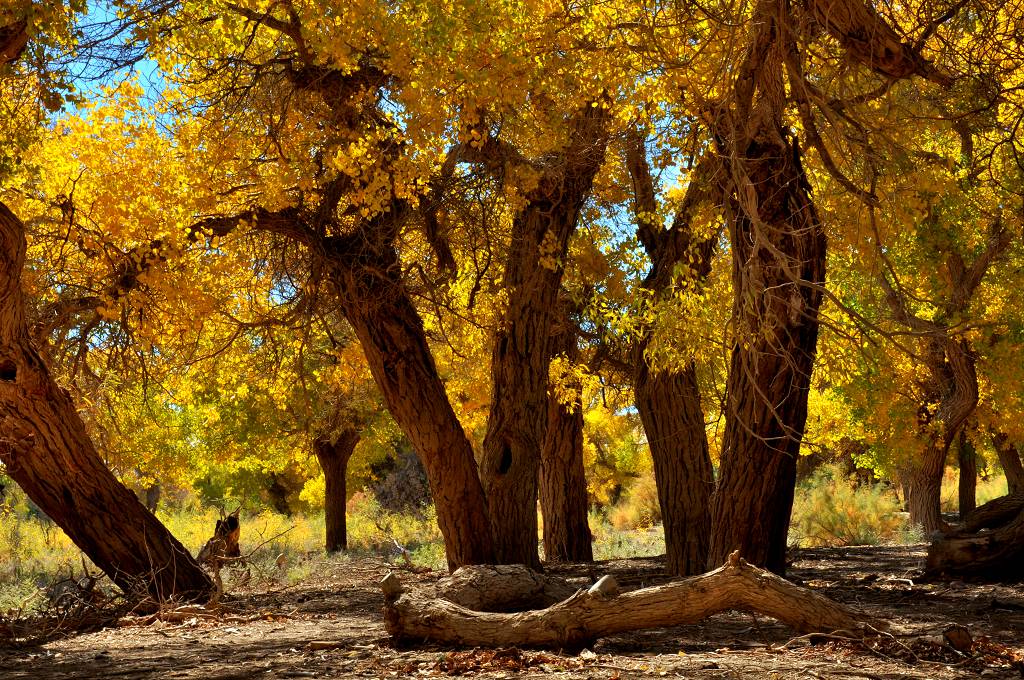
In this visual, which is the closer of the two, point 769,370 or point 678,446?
point 769,370

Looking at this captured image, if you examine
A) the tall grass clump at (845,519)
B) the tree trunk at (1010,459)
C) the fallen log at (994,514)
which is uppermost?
the tree trunk at (1010,459)

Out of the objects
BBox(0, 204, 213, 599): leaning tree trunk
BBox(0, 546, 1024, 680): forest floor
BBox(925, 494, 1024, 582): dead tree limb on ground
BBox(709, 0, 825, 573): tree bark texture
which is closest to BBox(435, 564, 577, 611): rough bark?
BBox(0, 546, 1024, 680): forest floor

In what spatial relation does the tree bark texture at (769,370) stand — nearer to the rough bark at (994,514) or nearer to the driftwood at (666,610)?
the driftwood at (666,610)

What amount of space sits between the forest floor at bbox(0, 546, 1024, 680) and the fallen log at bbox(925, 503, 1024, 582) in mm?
251

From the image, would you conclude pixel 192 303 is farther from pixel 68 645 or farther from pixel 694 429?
pixel 694 429

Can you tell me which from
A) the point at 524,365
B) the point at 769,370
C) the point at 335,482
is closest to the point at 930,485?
the point at 524,365

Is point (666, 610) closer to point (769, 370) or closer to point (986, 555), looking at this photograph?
point (769, 370)

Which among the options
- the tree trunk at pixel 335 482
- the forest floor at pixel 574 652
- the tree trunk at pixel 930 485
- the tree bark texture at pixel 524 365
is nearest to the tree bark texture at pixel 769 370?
the forest floor at pixel 574 652

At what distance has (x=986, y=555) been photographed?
7621 millimetres

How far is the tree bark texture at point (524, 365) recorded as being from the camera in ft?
33.0

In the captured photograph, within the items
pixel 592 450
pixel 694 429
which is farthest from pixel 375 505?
pixel 694 429

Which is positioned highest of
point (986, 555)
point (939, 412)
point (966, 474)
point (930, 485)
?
point (939, 412)

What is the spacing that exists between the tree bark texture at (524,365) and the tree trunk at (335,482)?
1015cm

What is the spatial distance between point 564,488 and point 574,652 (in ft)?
29.5
